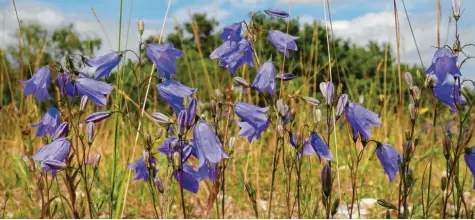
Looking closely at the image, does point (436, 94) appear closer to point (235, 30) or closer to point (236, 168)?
point (235, 30)

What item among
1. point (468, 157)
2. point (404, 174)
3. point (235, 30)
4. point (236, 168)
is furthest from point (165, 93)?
point (236, 168)

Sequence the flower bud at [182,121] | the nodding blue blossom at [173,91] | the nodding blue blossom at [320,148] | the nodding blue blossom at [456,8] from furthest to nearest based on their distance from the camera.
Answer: the nodding blue blossom at [456,8] < the nodding blue blossom at [320,148] < the nodding blue blossom at [173,91] < the flower bud at [182,121]

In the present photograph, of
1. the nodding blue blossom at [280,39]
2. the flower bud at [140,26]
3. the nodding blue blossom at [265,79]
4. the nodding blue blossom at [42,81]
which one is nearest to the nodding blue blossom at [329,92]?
the nodding blue blossom at [265,79]

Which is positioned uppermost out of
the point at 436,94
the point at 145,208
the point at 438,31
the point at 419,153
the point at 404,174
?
the point at 438,31

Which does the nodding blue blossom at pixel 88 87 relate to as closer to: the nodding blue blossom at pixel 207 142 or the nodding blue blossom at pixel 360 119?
the nodding blue blossom at pixel 207 142


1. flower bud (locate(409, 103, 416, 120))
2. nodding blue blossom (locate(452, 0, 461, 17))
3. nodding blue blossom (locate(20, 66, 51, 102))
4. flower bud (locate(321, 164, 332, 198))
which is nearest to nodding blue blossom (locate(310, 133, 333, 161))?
flower bud (locate(321, 164, 332, 198))

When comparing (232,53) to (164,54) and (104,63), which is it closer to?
(164,54)

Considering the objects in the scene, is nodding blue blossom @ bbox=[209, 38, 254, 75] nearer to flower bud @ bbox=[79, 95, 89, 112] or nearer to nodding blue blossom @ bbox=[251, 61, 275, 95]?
nodding blue blossom @ bbox=[251, 61, 275, 95]
